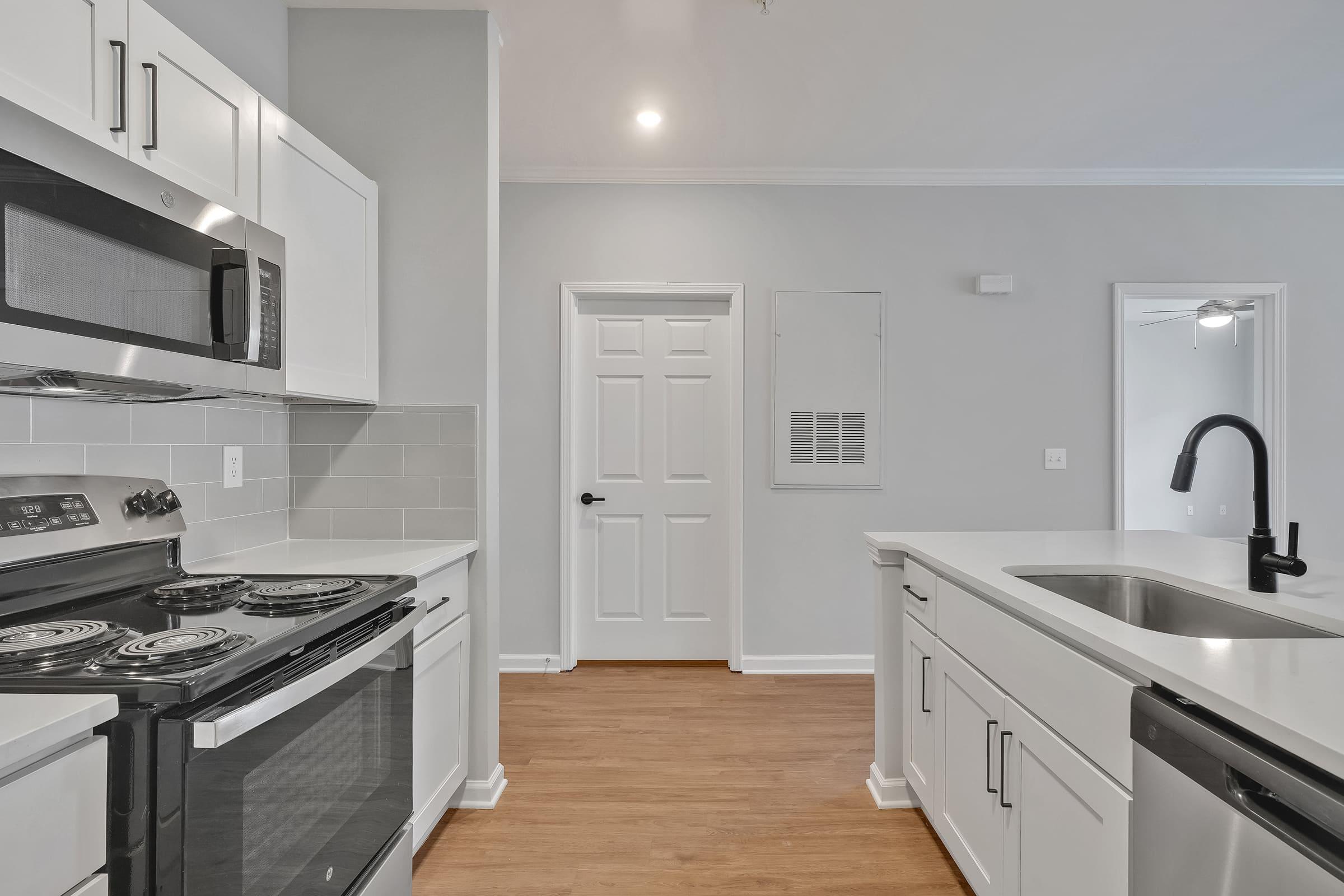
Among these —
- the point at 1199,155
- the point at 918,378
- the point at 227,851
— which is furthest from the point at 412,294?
the point at 1199,155

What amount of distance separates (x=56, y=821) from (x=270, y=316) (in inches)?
45.2

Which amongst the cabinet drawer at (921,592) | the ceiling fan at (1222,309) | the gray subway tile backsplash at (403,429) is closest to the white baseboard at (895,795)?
the cabinet drawer at (921,592)

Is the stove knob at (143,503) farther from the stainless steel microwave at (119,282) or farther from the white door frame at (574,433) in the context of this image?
the white door frame at (574,433)

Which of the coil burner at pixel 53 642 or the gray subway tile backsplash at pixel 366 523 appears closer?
the coil burner at pixel 53 642

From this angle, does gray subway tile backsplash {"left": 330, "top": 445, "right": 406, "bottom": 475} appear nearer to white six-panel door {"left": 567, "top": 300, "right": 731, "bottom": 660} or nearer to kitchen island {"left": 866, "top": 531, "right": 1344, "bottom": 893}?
white six-panel door {"left": 567, "top": 300, "right": 731, "bottom": 660}

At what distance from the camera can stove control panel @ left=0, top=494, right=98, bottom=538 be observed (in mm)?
1325

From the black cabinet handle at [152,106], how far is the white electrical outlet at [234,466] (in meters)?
0.92

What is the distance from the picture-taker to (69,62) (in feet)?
3.90

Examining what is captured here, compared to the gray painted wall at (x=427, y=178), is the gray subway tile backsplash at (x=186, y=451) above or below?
below

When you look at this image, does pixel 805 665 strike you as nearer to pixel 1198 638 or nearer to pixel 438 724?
pixel 438 724

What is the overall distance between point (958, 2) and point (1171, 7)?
73 centimetres

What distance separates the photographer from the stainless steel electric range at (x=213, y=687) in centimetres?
95

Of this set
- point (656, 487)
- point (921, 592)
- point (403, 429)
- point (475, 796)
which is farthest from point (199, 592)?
point (656, 487)

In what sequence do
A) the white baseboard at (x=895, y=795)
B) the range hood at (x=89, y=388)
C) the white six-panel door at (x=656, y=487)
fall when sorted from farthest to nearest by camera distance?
the white six-panel door at (x=656, y=487) → the white baseboard at (x=895, y=795) → the range hood at (x=89, y=388)
